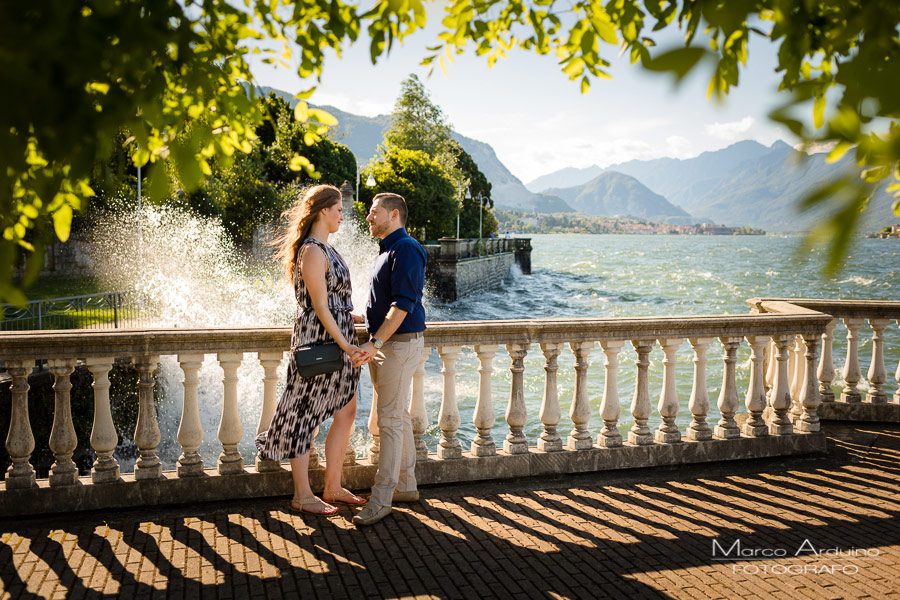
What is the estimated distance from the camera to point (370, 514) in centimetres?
454

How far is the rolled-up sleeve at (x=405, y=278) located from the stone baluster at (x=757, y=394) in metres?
3.10

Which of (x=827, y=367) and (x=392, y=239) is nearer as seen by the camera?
(x=392, y=239)

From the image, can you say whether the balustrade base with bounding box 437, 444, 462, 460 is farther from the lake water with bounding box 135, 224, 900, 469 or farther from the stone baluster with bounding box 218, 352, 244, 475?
the lake water with bounding box 135, 224, 900, 469

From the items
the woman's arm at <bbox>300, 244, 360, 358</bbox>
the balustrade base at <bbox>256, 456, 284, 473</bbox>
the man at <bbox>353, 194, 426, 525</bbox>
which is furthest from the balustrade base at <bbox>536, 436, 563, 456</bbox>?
the balustrade base at <bbox>256, 456, 284, 473</bbox>

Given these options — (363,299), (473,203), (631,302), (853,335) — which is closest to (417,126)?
(473,203)

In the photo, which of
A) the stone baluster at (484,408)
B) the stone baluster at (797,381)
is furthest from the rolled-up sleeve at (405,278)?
the stone baluster at (797,381)

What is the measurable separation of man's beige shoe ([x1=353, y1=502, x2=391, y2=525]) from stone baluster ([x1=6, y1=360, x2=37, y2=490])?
212cm

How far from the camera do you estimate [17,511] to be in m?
4.55

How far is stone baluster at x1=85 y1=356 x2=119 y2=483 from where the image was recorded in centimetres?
470

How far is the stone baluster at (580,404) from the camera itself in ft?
18.0

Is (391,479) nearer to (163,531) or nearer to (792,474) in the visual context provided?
(163,531)

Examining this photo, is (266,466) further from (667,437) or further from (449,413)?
(667,437)

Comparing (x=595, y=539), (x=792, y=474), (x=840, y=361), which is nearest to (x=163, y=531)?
(x=595, y=539)

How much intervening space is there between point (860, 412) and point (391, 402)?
17.7 feet
